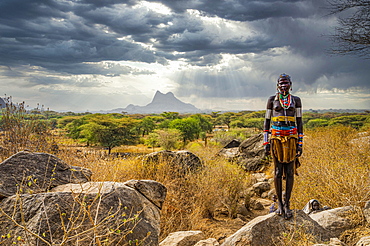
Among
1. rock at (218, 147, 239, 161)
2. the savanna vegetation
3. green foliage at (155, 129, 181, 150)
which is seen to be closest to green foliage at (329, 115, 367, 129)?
rock at (218, 147, 239, 161)

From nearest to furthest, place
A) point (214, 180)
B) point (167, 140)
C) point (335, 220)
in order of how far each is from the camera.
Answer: point (335, 220), point (214, 180), point (167, 140)

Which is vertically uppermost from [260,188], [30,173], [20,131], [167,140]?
[20,131]

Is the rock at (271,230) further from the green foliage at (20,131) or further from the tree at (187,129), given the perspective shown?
the tree at (187,129)

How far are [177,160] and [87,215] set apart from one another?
5224mm

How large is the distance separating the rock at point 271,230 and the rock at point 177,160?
14.0 feet

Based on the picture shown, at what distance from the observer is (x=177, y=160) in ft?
28.8

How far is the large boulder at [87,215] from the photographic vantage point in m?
3.22

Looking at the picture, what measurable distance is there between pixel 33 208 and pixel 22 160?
140cm

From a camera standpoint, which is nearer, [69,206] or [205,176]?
[69,206]

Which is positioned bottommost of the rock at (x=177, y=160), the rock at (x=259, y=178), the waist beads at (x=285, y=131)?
the rock at (x=259, y=178)

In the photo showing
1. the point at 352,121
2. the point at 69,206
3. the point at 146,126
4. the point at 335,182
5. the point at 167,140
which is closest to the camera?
the point at 69,206

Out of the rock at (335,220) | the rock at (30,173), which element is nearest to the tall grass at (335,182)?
the rock at (335,220)

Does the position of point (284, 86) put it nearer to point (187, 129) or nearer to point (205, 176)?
point (205, 176)

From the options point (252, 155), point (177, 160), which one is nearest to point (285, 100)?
point (177, 160)
